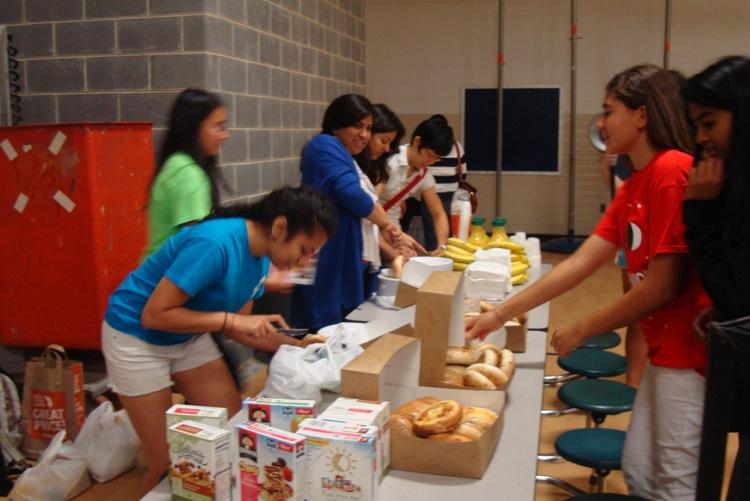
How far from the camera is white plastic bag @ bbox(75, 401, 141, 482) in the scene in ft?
9.89

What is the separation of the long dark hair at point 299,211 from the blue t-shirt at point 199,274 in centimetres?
8

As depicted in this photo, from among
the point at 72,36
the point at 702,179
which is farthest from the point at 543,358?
the point at 72,36

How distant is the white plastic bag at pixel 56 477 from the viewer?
2828 mm

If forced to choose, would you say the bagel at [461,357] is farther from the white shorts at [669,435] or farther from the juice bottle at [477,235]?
the juice bottle at [477,235]

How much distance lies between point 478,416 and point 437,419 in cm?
14

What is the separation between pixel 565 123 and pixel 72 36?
5833 millimetres

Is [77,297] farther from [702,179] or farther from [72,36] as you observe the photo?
[702,179]

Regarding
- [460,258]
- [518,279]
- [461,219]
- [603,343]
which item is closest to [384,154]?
[461,219]

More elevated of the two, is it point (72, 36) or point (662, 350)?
point (72, 36)

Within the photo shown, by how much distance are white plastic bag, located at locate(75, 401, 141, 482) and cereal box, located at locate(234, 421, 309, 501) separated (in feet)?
6.08

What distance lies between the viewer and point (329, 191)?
10.4 feet

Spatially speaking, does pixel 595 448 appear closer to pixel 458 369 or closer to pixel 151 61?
pixel 458 369

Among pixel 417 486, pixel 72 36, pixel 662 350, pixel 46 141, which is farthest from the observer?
pixel 72 36

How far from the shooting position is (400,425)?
1546 millimetres
